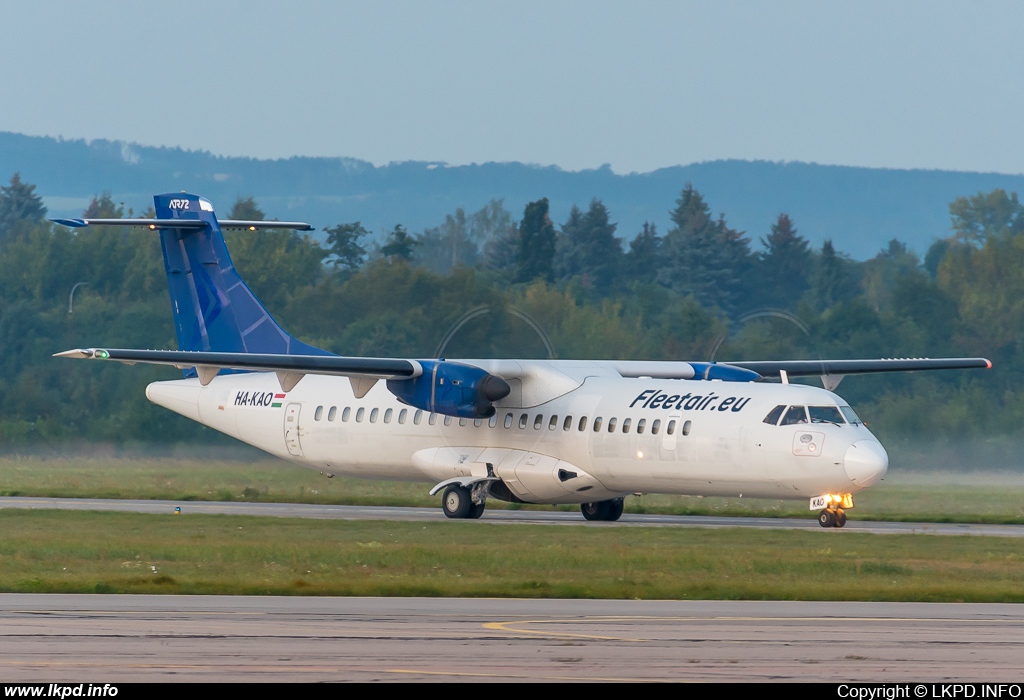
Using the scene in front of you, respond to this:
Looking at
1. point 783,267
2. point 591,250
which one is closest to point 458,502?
point 591,250

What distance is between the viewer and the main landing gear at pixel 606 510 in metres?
27.1

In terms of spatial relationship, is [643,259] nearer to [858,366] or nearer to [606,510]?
[858,366]

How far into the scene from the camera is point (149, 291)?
160ft

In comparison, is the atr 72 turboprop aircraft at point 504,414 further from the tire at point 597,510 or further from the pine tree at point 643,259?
the pine tree at point 643,259

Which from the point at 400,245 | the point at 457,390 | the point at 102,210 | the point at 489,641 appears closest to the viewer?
the point at 489,641

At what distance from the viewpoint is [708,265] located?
238 feet

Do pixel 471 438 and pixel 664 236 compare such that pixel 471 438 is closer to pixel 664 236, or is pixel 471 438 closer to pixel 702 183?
pixel 664 236

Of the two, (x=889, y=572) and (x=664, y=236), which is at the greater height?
(x=664, y=236)

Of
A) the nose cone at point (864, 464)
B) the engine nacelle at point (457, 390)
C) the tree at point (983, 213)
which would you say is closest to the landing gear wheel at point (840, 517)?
the nose cone at point (864, 464)

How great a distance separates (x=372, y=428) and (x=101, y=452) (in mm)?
11391

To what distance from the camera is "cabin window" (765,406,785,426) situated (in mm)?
23344

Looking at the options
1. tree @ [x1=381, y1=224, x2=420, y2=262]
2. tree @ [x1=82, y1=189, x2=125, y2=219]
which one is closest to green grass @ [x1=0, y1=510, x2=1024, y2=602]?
tree @ [x1=381, y1=224, x2=420, y2=262]

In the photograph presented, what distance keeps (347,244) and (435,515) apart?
3673 cm

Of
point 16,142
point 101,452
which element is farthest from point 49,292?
point 16,142
